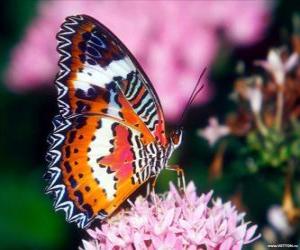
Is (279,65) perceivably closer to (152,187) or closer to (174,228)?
(152,187)

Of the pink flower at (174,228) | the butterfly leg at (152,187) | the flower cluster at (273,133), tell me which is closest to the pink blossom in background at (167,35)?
the flower cluster at (273,133)

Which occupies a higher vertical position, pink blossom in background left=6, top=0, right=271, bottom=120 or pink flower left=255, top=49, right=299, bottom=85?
pink blossom in background left=6, top=0, right=271, bottom=120

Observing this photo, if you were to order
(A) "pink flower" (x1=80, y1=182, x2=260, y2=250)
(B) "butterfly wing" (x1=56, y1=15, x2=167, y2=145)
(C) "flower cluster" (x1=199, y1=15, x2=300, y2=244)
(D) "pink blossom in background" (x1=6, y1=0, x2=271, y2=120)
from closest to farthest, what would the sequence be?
(A) "pink flower" (x1=80, y1=182, x2=260, y2=250)
(B) "butterfly wing" (x1=56, y1=15, x2=167, y2=145)
(C) "flower cluster" (x1=199, y1=15, x2=300, y2=244)
(D) "pink blossom in background" (x1=6, y1=0, x2=271, y2=120)

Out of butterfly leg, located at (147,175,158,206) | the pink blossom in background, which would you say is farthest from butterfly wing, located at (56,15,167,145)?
the pink blossom in background

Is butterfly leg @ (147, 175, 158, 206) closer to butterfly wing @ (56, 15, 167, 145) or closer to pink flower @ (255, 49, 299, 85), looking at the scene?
butterfly wing @ (56, 15, 167, 145)

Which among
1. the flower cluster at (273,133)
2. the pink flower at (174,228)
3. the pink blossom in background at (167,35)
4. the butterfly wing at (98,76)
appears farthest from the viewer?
the pink blossom in background at (167,35)

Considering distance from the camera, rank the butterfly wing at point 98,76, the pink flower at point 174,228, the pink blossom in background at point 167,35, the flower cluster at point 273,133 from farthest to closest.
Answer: the pink blossom in background at point 167,35, the flower cluster at point 273,133, the butterfly wing at point 98,76, the pink flower at point 174,228

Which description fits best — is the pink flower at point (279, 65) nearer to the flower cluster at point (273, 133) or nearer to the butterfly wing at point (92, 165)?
the flower cluster at point (273, 133)
